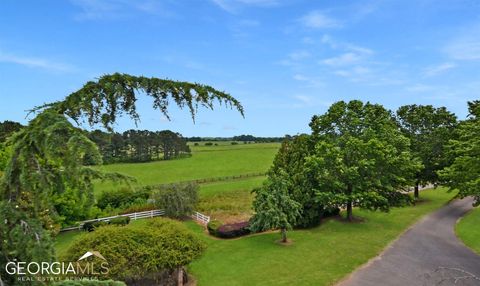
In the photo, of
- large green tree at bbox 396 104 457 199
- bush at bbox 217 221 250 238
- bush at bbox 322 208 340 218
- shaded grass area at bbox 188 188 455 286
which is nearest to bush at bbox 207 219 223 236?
bush at bbox 217 221 250 238

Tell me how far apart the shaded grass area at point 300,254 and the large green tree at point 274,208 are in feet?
5.35

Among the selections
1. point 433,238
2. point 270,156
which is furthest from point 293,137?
point 270,156

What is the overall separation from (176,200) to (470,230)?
92.5 feet

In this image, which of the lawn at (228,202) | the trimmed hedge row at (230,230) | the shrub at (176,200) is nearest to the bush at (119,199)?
the shrub at (176,200)

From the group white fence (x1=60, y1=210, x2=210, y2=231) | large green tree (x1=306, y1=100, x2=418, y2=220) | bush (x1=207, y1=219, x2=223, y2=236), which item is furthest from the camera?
white fence (x1=60, y1=210, x2=210, y2=231)

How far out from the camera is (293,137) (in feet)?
126

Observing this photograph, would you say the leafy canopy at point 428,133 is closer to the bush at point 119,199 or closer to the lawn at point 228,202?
the lawn at point 228,202

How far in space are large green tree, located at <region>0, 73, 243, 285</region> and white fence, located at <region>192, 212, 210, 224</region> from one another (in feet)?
113

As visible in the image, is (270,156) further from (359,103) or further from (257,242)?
(257,242)

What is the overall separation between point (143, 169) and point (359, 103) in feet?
183

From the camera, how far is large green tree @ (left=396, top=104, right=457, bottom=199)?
151ft

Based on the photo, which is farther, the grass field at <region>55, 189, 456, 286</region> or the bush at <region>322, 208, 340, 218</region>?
the bush at <region>322, 208, 340, 218</region>

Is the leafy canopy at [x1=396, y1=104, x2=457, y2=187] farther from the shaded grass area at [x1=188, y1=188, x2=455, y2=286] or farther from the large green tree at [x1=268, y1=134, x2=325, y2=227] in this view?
the large green tree at [x1=268, y1=134, x2=325, y2=227]

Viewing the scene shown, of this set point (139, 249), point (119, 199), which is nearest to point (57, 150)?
point (139, 249)
